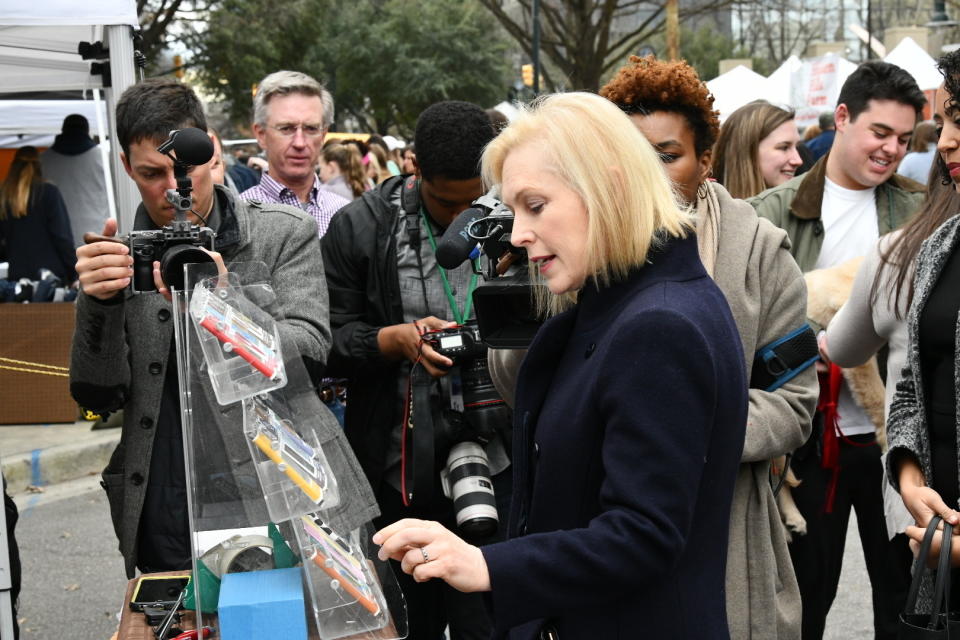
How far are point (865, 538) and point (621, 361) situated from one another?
2.51 metres

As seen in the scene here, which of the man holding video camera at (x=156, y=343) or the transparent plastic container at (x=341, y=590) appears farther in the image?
the man holding video camera at (x=156, y=343)

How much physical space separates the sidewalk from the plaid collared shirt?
2722 mm

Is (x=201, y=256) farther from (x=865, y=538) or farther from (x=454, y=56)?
(x=454, y=56)

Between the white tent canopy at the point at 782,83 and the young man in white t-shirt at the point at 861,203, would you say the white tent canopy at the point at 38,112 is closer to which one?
the white tent canopy at the point at 782,83

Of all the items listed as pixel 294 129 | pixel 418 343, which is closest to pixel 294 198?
pixel 294 129

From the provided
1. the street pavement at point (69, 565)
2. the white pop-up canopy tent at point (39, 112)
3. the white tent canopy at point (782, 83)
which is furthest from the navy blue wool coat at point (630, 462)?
the white pop-up canopy tent at point (39, 112)

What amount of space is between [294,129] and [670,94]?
2.88m

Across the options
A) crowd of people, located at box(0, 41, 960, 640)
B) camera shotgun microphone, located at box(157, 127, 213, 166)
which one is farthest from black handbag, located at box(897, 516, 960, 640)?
camera shotgun microphone, located at box(157, 127, 213, 166)

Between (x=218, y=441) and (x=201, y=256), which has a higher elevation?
(x=201, y=256)

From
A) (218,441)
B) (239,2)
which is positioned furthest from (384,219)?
(239,2)

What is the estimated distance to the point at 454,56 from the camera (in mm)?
50844

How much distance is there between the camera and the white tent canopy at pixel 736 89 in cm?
1142

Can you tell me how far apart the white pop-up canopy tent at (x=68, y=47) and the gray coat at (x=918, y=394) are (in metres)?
3.00

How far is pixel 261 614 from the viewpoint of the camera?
2.07 m
